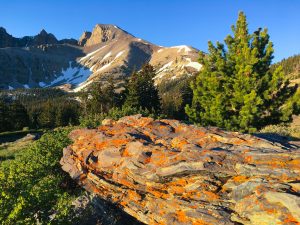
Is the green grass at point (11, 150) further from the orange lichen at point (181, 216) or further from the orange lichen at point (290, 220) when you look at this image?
the orange lichen at point (290, 220)

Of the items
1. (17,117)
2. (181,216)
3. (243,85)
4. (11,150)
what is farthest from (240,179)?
(17,117)

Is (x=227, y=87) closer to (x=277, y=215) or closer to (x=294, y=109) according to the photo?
(x=294, y=109)

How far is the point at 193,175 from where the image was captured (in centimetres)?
1088

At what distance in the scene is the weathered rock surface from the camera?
30.2 ft

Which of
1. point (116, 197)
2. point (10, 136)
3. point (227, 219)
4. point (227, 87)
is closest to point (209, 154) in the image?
point (227, 219)

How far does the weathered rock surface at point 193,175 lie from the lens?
922 cm

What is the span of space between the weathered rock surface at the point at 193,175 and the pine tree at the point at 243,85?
10881mm

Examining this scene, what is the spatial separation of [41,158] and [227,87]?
16.0m

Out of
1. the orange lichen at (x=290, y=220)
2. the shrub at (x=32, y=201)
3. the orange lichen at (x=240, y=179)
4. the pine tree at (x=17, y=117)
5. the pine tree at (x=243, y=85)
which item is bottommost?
the pine tree at (x=17, y=117)

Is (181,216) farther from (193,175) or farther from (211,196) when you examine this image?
(193,175)

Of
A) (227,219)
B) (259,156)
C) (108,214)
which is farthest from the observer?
(108,214)

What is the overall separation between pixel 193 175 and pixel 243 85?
1524cm

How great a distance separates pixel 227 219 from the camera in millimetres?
9367

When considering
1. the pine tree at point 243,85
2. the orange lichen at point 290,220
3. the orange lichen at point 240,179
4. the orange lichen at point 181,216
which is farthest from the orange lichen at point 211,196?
the pine tree at point 243,85
